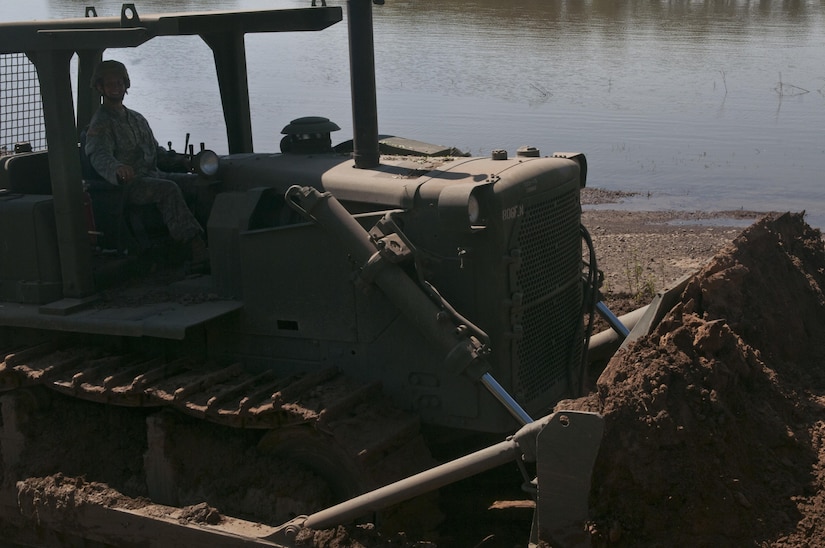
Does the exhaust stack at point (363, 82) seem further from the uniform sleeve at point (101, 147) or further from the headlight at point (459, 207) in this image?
the uniform sleeve at point (101, 147)

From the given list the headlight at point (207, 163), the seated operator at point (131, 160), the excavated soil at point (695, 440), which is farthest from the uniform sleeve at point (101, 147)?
the excavated soil at point (695, 440)

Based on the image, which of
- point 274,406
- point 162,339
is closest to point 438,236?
point 274,406

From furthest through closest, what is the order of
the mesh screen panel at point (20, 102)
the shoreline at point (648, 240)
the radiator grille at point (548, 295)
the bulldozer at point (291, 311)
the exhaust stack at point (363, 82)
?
the shoreline at point (648, 240) → the mesh screen panel at point (20, 102) → the exhaust stack at point (363, 82) → the radiator grille at point (548, 295) → the bulldozer at point (291, 311)

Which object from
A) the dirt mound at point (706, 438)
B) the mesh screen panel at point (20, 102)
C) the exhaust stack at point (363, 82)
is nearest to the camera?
the dirt mound at point (706, 438)

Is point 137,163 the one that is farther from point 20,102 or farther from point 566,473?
point 566,473

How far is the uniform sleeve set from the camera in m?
6.74

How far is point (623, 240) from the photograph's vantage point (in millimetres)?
13453

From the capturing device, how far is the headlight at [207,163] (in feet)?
21.7

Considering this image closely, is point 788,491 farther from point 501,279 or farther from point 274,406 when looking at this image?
point 274,406

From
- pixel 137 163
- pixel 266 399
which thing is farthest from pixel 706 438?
pixel 137 163

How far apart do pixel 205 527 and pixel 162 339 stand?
46.2 inches

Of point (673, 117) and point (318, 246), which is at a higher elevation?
point (318, 246)

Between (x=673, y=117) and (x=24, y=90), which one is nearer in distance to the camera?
(x=24, y=90)

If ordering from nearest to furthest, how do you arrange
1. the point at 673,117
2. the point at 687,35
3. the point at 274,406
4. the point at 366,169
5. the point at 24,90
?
1. the point at 274,406
2. the point at 366,169
3. the point at 24,90
4. the point at 673,117
5. the point at 687,35
